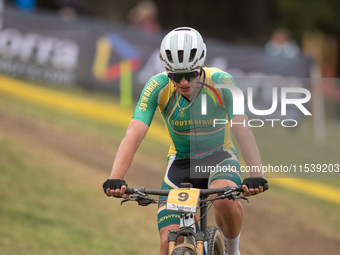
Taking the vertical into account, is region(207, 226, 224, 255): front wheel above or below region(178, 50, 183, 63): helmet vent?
below

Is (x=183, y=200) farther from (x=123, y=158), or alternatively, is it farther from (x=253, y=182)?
(x=123, y=158)

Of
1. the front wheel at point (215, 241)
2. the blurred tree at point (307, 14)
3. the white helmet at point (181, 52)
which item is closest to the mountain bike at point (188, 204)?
the front wheel at point (215, 241)

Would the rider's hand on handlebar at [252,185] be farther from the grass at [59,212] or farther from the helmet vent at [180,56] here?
the grass at [59,212]

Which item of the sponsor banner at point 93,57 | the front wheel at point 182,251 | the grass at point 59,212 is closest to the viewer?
the front wheel at point 182,251

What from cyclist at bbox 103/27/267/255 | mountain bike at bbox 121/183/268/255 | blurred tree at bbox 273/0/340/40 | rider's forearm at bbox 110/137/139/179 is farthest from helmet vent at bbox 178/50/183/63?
blurred tree at bbox 273/0/340/40

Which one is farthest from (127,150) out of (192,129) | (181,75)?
(181,75)

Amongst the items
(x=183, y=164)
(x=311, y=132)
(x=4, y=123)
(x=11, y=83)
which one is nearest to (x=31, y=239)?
(x=183, y=164)

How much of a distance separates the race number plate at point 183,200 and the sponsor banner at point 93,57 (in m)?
8.88

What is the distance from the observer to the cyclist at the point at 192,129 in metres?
3.94

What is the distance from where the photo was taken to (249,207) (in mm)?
9195

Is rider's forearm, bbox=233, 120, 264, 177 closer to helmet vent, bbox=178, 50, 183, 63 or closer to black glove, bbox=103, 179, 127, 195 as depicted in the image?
helmet vent, bbox=178, 50, 183, 63

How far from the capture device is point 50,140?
10.5 m

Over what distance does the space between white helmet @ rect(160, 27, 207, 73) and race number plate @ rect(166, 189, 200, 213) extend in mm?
986

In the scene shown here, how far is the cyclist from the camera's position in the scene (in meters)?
3.94
